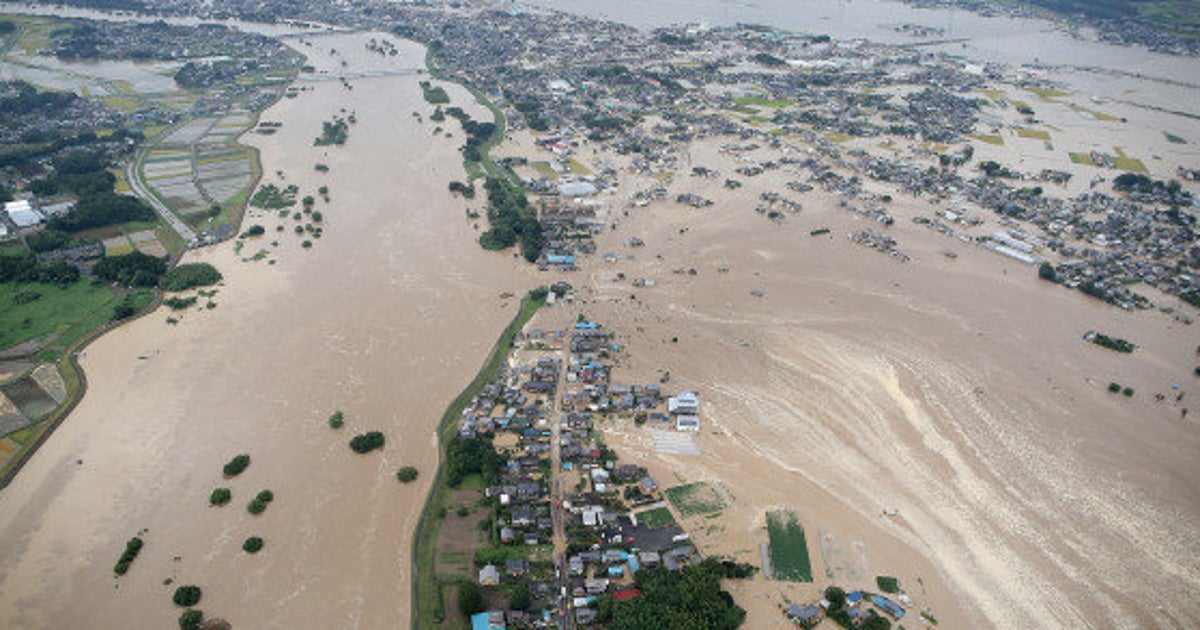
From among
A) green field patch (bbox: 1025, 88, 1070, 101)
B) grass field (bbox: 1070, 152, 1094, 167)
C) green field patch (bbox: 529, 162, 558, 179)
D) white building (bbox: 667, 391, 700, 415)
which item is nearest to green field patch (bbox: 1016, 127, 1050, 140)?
grass field (bbox: 1070, 152, 1094, 167)

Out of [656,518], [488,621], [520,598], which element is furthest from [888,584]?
[488,621]

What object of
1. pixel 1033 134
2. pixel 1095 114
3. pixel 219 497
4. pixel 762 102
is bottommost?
pixel 219 497

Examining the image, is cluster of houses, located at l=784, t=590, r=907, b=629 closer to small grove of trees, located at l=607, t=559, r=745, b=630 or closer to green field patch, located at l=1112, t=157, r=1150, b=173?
small grove of trees, located at l=607, t=559, r=745, b=630

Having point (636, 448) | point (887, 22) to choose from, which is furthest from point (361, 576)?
point (887, 22)

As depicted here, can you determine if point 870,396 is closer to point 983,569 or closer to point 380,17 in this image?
point 983,569

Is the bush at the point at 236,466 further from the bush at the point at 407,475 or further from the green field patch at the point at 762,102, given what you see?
the green field patch at the point at 762,102

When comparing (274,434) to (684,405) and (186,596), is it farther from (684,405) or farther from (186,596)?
(684,405)
